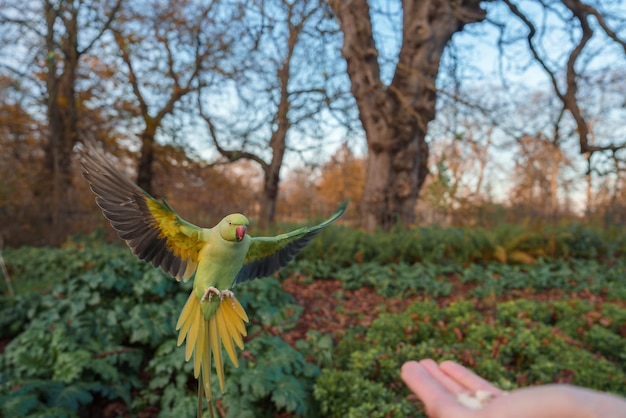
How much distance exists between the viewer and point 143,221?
67 cm

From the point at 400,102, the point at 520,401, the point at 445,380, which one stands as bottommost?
the point at 445,380

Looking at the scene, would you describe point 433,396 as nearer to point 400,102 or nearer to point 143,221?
point 143,221

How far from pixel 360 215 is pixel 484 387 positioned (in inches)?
297

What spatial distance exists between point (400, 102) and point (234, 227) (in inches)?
293

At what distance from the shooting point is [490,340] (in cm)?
349

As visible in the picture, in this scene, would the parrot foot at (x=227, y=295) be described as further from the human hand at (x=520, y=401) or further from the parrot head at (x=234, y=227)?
the human hand at (x=520, y=401)

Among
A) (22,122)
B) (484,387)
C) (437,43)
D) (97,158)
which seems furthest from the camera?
(22,122)

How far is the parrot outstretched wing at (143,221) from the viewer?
624 mm

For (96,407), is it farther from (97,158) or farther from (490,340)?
(490,340)

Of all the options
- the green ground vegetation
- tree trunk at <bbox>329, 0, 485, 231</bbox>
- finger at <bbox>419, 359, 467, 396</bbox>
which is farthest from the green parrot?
tree trunk at <bbox>329, 0, 485, 231</bbox>

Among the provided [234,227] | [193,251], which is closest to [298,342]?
[193,251]

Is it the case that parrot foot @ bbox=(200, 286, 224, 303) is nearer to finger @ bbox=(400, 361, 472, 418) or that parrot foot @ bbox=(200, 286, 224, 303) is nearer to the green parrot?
the green parrot

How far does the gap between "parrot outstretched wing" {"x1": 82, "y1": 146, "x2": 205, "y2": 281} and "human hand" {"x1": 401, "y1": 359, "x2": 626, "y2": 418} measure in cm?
55

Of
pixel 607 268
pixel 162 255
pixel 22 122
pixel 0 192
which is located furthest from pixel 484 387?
pixel 22 122
